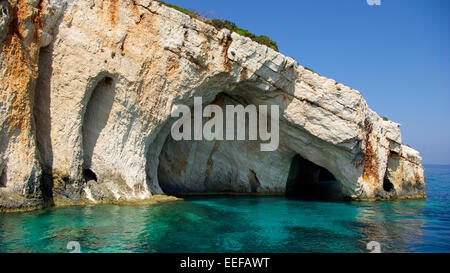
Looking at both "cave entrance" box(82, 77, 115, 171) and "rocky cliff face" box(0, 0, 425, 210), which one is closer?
"rocky cliff face" box(0, 0, 425, 210)

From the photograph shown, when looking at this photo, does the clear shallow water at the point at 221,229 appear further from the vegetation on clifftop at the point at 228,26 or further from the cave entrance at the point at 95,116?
the vegetation on clifftop at the point at 228,26

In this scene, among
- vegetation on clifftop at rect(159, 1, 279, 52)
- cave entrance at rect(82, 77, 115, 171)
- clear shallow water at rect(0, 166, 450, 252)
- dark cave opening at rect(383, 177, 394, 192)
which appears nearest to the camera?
clear shallow water at rect(0, 166, 450, 252)

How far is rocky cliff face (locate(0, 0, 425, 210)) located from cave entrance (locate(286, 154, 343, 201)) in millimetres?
2693

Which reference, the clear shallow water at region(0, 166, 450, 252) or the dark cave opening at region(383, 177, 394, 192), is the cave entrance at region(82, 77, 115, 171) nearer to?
the clear shallow water at region(0, 166, 450, 252)

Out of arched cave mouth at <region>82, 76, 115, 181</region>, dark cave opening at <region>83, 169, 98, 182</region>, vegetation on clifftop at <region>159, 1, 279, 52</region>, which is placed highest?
vegetation on clifftop at <region>159, 1, 279, 52</region>

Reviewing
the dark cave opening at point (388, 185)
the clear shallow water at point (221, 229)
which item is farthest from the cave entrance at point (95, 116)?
the dark cave opening at point (388, 185)

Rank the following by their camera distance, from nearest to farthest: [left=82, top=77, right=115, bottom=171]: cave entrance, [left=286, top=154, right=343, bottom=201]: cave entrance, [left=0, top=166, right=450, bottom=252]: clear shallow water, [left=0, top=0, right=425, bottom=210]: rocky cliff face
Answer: [left=0, top=166, right=450, bottom=252]: clear shallow water
[left=0, top=0, right=425, bottom=210]: rocky cliff face
[left=82, top=77, right=115, bottom=171]: cave entrance
[left=286, top=154, right=343, bottom=201]: cave entrance

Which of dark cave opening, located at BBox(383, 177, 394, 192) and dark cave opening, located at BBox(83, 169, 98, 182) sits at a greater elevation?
dark cave opening, located at BBox(83, 169, 98, 182)

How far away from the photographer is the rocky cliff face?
11.4m

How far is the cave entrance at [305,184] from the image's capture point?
21102 mm

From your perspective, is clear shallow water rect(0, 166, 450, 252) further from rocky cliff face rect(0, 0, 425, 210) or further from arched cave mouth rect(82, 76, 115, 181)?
arched cave mouth rect(82, 76, 115, 181)

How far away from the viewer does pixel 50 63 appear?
513 inches

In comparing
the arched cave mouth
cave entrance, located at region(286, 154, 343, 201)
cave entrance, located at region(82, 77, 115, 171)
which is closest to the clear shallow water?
the arched cave mouth

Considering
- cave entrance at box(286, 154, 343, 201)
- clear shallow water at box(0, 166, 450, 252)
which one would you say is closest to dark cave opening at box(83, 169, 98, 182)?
clear shallow water at box(0, 166, 450, 252)
